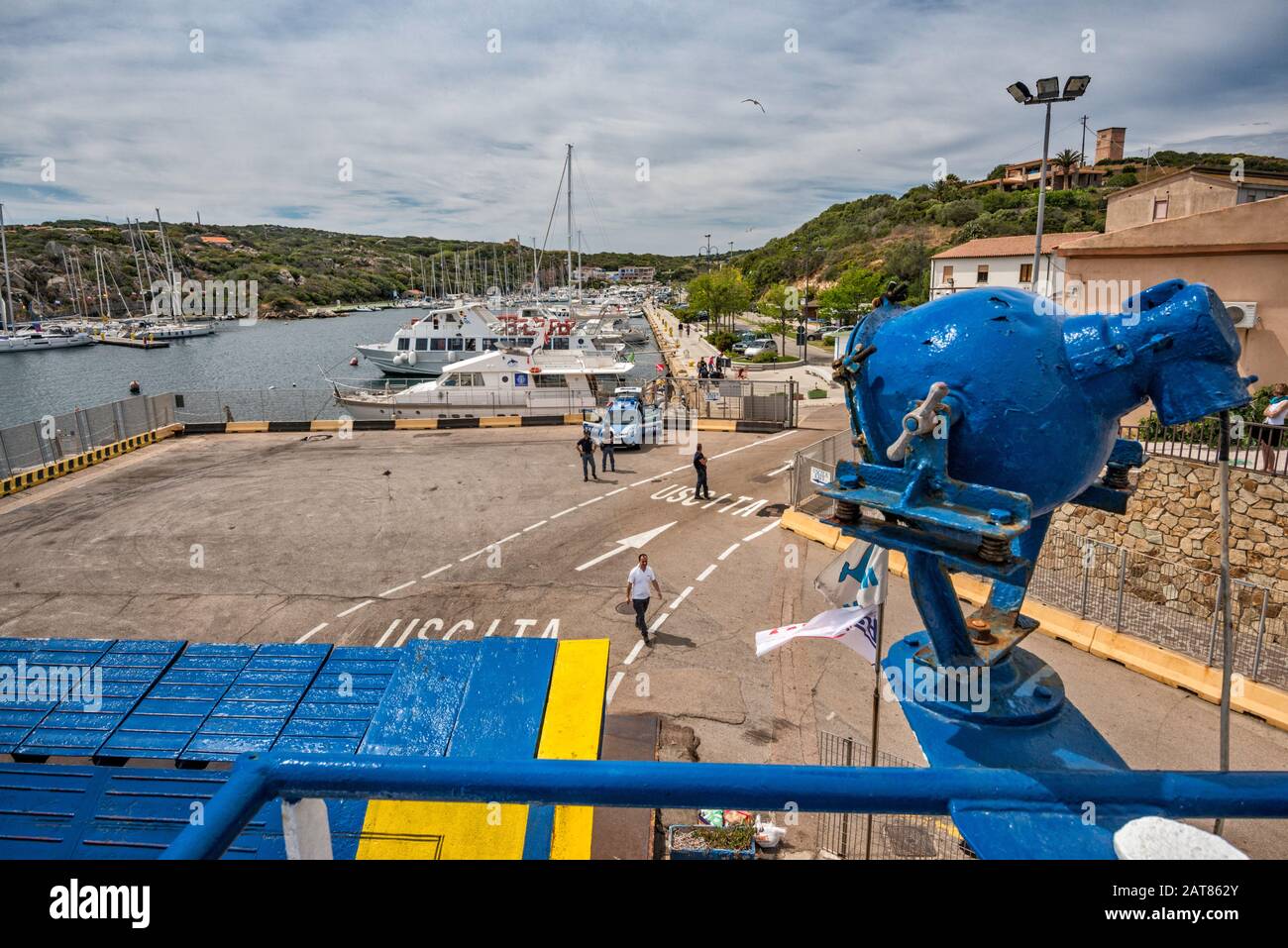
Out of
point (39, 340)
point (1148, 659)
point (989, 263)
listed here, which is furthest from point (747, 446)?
point (39, 340)

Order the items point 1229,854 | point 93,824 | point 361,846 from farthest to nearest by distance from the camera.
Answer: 1. point 93,824
2. point 361,846
3. point 1229,854

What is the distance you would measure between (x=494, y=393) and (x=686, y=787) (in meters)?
36.3

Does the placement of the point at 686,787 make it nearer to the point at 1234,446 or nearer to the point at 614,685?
the point at 614,685

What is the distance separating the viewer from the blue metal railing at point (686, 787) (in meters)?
2.48

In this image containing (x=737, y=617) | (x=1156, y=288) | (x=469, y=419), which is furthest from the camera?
(x=469, y=419)

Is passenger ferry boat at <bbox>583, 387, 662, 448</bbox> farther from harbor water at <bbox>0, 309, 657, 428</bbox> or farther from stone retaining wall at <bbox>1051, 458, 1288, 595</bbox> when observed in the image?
harbor water at <bbox>0, 309, 657, 428</bbox>

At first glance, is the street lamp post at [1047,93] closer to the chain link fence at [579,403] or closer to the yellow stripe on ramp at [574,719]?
the yellow stripe on ramp at [574,719]

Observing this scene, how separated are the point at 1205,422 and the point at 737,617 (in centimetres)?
1141

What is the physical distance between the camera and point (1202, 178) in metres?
29.4

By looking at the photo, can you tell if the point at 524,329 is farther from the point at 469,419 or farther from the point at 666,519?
the point at 666,519

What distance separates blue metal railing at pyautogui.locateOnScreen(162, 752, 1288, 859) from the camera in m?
2.48

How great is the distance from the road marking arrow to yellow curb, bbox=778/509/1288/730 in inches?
255

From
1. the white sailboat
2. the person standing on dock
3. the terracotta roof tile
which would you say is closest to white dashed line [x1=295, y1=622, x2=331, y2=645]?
the person standing on dock

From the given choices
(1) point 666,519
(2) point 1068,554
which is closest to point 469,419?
(1) point 666,519
